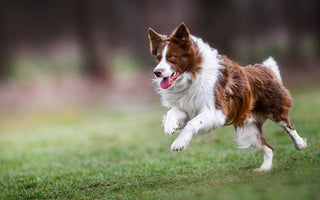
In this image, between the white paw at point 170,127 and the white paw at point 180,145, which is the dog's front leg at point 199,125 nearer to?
the white paw at point 180,145

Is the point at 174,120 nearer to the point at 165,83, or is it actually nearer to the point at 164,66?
the point at 165,83

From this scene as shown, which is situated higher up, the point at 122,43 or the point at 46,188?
the point at 122,43

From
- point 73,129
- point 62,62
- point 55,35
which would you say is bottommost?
point 73,129

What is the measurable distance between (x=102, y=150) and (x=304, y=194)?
6553mm

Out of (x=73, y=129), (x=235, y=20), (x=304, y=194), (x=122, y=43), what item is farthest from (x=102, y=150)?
(x=122, y=43)

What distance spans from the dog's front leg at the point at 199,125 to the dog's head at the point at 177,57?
0.61 m

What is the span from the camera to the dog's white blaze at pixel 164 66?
225 inches

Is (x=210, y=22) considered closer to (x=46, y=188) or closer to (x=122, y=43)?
(x=122, y=43)

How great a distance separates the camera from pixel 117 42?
33.2 metres

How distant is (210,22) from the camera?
2112cm

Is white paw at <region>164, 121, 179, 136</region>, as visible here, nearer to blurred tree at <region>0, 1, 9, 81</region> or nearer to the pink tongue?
the pink tongue

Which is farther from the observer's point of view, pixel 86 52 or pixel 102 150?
pixel 86 52

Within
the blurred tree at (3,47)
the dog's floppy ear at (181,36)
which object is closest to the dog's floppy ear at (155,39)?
the dog's floppy ear at (181,36)

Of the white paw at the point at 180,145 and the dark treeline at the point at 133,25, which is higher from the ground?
the dark treeline at the point at 133,25
